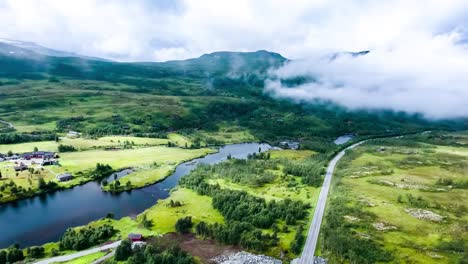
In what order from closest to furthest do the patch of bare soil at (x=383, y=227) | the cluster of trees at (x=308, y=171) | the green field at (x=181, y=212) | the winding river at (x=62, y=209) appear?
1. the winding river at (x=62, y=209)
2. the green field at (x=181, y=212)
3. the patch of bare soil at (x=383, y=227)
4. the cluster of trees at (x=308, y=171)

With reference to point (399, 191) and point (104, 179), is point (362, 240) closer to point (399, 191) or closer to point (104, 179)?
point (399, 191)

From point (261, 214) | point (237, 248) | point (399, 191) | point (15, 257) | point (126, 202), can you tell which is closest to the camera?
point (15, 257)

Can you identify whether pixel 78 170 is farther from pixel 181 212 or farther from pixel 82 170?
pixel 181 212

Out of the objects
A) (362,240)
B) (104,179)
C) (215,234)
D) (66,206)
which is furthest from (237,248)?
(104,179)

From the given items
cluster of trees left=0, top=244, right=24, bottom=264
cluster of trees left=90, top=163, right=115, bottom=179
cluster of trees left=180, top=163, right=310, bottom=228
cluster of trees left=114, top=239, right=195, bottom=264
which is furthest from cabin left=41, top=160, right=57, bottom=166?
cluster of trees left=114, top=239, right=195, bottom=264

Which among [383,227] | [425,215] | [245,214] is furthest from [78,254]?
[425,215]

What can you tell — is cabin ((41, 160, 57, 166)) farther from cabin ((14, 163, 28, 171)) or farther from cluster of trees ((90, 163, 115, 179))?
cluster of trees ((90, 163, 115, 179))

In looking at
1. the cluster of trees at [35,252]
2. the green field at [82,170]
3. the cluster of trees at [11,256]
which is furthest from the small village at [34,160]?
the cluster of trees at [11,256]

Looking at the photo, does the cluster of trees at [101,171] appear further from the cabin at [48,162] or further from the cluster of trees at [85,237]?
the cluster of trees at [85,237]
